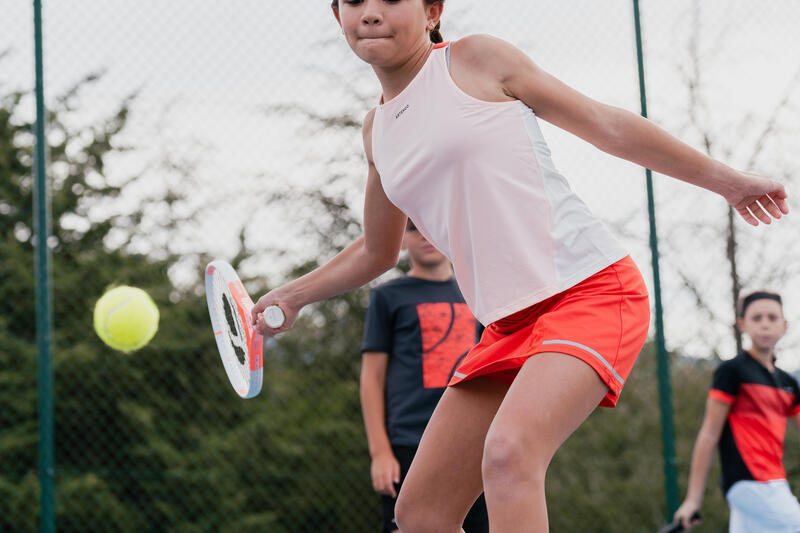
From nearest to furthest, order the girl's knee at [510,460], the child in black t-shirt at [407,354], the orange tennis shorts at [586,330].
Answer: the girl's knee at [510,460] < the orange tennis shorts at [586,330] < the child in black t-shirt at [407,354]

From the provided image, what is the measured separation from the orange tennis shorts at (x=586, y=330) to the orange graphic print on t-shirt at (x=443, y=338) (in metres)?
1.28

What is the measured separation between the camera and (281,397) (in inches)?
207

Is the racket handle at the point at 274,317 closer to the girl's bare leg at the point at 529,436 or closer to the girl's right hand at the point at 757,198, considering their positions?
the girl's bare leg at the point at 529,436

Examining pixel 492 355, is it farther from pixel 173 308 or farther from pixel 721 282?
pixel 173 308

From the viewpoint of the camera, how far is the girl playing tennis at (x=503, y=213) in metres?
1.80

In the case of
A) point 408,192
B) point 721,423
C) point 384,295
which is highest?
point 408,192

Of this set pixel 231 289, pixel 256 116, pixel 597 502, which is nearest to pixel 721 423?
pixel 597 502

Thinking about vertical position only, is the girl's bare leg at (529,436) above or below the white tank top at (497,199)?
below

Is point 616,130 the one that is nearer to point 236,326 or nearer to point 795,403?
point 236,326

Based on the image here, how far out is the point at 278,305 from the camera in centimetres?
232

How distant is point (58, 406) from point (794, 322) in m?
3.58

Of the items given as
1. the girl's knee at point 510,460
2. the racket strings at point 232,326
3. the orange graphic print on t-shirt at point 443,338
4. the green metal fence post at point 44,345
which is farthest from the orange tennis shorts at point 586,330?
the green metal fence post at point 44,345

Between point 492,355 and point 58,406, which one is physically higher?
point 492,355

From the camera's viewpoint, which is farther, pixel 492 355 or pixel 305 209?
pixel 305 209
